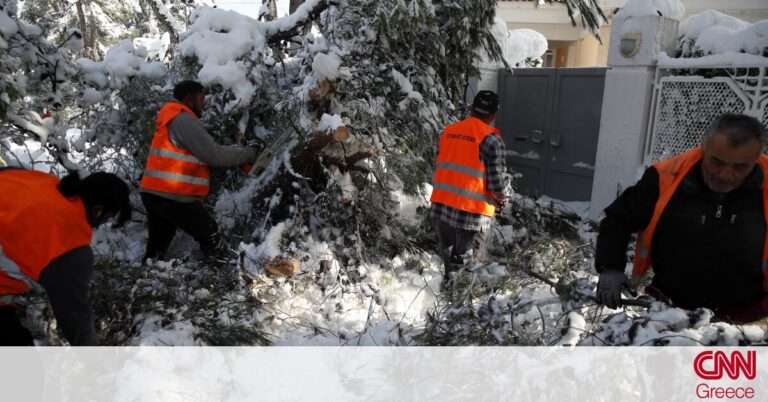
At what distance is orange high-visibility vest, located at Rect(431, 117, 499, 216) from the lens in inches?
143

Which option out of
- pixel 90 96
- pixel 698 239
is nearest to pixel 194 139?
pixel 90 96

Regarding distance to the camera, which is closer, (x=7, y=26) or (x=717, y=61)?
(x=7, y=26)

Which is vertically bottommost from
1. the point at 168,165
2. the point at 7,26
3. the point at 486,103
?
the point at 168,165

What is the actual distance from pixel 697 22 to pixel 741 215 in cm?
412

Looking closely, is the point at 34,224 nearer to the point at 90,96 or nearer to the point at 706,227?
the point at 706,227

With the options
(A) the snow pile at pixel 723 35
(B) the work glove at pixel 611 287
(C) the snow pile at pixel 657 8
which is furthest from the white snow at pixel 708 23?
(B) the work glove at pixel 611 287

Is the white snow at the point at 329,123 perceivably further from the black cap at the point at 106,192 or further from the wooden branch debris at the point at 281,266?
the black cap at the point at 106,192

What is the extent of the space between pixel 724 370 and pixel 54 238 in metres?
2.40

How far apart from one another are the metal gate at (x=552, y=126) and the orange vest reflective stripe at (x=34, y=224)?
18.5 ft

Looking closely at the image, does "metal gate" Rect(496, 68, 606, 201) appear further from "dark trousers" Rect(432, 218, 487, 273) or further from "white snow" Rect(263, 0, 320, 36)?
"white snow" Rect(263, 0, 320, 36)

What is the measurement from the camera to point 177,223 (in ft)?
12.6

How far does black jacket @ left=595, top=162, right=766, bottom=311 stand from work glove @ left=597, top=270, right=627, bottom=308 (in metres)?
0.06

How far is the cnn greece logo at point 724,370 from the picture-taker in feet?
5.75

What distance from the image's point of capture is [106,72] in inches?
182
